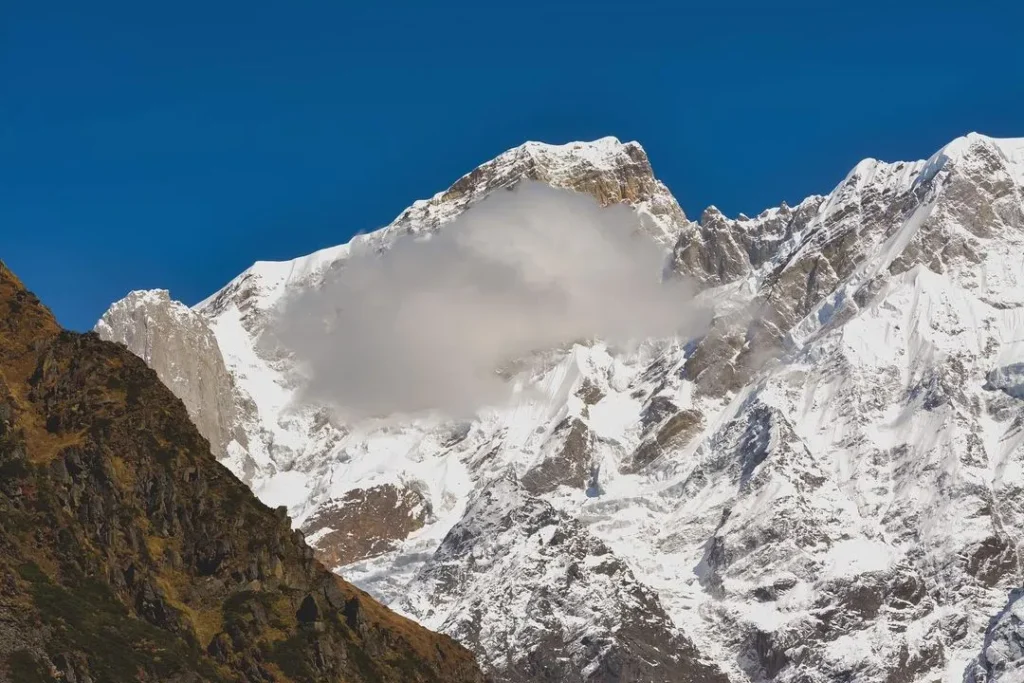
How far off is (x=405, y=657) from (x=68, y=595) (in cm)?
3952

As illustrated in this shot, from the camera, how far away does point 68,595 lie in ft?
487

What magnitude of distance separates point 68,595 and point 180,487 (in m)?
22.0

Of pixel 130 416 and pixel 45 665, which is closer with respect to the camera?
pixel 45 665

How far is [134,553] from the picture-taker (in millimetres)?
159500

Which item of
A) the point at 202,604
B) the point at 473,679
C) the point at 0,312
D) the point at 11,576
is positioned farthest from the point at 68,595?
the point at 473,679

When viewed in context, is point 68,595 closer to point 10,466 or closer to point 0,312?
point 10,466

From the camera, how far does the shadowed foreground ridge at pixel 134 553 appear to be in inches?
5768

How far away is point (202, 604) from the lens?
16275cm

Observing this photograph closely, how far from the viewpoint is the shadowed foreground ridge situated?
146 metres

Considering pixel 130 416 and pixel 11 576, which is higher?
pixel 130 416

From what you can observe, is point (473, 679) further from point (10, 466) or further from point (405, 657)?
point (10, 466)

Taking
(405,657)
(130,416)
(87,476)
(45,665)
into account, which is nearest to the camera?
(45,665)

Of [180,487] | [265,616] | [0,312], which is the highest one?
[0,312]

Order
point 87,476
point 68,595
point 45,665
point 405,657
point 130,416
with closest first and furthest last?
point 45,665
point 68,595
point 87,476
point 130,416
point 405,657
